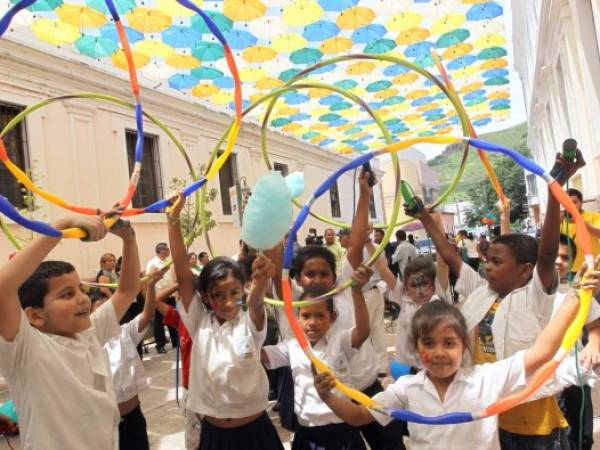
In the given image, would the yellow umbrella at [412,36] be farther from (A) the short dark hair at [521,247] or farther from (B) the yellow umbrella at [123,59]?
(A) the short dark hair at [521,247]

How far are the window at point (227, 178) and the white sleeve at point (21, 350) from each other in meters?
12.6

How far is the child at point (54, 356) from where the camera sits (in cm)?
173

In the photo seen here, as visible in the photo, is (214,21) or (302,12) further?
(302,12)

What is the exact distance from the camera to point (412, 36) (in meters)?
8.76

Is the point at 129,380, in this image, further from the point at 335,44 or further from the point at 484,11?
the point at 484,11

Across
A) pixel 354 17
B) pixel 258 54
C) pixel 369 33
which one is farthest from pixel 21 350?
pixel 369 33

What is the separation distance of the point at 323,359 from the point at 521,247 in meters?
1.10

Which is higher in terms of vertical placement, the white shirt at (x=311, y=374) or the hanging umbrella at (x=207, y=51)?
the hanging umbrella at (x=207, y=51)

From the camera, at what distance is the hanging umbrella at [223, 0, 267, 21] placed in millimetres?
7129

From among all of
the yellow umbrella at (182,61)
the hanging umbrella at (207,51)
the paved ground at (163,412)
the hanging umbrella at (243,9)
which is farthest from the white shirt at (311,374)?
the yellow umbrella at (182,61)

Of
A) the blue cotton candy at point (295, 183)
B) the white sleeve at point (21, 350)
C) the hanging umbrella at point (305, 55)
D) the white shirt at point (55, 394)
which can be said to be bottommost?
the white shirt at point (55, 394)

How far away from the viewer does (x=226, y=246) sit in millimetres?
14016

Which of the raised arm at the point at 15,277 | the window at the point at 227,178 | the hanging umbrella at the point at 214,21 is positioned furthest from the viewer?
the window at the point at 227,178

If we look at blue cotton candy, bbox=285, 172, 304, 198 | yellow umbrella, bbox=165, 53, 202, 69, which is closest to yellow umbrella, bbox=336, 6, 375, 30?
yellow umbrella, bbox=165, 53, 202, 69
